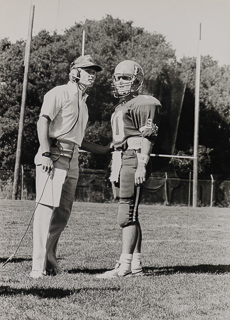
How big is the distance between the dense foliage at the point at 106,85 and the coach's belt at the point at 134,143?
18.4 meters

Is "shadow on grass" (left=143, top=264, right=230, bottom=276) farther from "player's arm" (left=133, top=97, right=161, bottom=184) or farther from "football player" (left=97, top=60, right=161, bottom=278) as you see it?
"player's arm" (left=133, top=97, right=161, bottom=184)

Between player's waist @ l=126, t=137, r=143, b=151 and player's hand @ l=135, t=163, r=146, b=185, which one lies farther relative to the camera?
player's waist @ l=126, t=137, r=143, b=151

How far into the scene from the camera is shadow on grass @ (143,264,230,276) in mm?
5346

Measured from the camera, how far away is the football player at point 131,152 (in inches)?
200

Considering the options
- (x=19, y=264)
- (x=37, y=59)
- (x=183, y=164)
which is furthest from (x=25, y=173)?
(x=19, y=264)

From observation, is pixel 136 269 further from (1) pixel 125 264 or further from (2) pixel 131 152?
(2) pixel 131 152

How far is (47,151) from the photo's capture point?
487 cm

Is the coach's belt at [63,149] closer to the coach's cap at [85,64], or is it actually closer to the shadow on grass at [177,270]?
the coach's cap at [85,64]

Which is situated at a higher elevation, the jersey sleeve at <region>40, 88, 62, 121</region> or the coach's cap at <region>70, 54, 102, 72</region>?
the coach's cap at <region>70, 54, 102, 72</region>

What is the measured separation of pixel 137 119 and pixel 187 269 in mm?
1629

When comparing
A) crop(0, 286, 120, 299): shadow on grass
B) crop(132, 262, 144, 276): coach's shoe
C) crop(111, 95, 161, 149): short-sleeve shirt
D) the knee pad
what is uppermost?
crop(111, 95, 161, 149): short-sleeve shirt

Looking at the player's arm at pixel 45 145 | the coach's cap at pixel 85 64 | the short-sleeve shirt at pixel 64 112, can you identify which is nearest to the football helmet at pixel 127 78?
the coach's cap at pixel 85 64

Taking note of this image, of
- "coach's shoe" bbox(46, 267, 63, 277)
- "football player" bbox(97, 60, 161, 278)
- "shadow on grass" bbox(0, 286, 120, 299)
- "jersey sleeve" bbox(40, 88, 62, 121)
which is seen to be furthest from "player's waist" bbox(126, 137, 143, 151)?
"shadow on grass" bbox(0, 286, 120, 299)

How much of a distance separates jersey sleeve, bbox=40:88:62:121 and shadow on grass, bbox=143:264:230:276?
172cm
